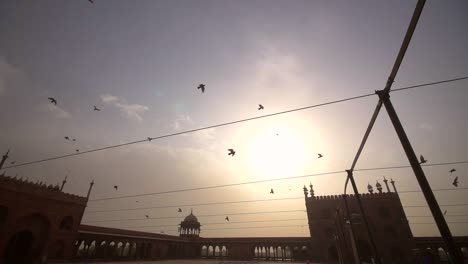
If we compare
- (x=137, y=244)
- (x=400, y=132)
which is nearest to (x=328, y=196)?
(x=137, y=244)

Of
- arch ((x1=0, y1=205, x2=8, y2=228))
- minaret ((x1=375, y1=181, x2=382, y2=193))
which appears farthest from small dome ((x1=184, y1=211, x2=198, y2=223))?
minaret ((x1=375, y1=181, x2=382, y2=193))

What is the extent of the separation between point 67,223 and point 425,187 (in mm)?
35510

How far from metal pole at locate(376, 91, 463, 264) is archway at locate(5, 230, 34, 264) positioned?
106ft

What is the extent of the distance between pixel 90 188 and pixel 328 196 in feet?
127

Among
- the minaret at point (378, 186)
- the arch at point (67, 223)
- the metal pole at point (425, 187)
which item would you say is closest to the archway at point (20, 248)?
the arch at point (67, 223)

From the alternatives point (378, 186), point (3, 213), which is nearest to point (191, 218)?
point (3, 213)

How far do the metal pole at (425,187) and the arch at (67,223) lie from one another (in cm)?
3474

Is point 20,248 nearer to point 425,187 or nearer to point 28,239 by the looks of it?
point 28,239

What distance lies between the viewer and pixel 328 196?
4050cm

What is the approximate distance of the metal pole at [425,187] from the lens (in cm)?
396

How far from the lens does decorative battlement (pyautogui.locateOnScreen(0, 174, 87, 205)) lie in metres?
22.2

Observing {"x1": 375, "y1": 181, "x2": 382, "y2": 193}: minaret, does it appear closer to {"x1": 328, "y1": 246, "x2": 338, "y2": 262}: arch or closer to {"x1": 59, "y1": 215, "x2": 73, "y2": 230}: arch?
{"x1": 328, "y1": 246, "x2": 338, "y2": 262}: arch

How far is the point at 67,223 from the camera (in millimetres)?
27906

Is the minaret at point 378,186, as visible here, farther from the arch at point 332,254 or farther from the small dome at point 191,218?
the small dome at point 191,218
